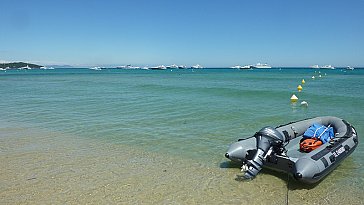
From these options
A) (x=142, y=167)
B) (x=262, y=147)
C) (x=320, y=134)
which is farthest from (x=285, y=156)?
(x=142, y=167)

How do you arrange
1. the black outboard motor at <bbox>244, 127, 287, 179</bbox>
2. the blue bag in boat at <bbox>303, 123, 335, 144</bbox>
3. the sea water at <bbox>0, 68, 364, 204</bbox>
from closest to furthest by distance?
the sea water at <bbox>0, 68, 364, 204</bbox> < the black outboard motor at <bbox>244, 127, 287, 179</bbox> < the blue bag in boat at <bbox>303, 123, 335, 144</bbox>

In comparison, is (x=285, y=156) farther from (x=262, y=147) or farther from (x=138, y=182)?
(x=138, y=182)

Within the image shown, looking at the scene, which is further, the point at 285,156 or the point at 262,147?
the point at 285,156

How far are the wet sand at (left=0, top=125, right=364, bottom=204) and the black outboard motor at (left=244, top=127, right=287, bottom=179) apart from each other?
0.31 metres

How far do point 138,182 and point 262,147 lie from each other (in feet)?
7.86

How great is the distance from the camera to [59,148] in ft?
25.6

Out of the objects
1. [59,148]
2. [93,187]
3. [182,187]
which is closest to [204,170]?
[182,187]

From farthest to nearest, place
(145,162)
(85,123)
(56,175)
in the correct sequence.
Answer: (85,123)
(145,162)
(56,175)

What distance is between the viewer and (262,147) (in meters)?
5.60

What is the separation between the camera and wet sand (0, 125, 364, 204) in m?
4.99

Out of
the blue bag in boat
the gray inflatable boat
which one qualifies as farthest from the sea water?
the blue bag in boat

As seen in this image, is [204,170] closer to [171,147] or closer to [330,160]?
[171,147]

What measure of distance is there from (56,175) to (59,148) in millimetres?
1995

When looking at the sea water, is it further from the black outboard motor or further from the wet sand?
the black outboard motor
